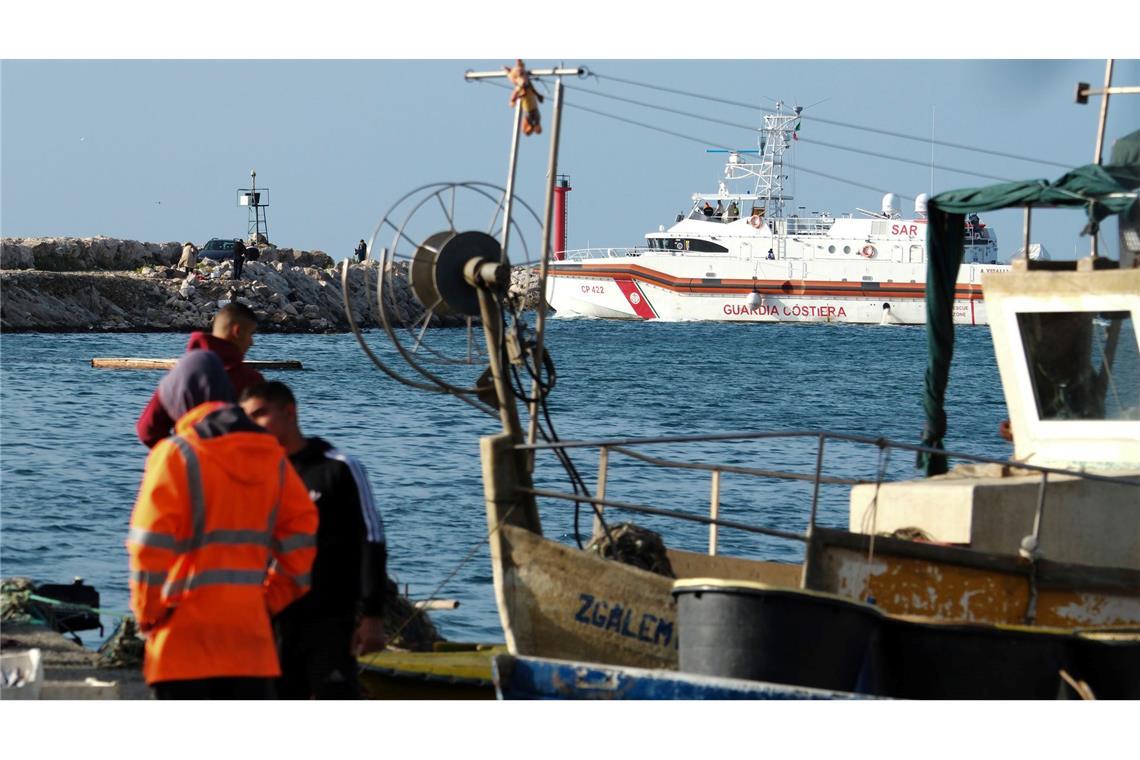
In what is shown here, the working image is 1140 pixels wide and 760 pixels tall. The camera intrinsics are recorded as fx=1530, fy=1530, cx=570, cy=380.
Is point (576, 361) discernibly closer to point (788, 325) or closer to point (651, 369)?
point (651, 369)

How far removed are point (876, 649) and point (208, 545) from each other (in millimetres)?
3623

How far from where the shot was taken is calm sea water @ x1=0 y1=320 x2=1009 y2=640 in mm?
16359

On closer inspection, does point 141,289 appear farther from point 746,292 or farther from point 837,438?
point 837,438

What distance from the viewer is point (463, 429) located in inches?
1181

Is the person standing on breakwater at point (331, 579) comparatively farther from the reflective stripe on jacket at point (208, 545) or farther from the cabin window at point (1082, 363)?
the cabin window at point (1082, 363)

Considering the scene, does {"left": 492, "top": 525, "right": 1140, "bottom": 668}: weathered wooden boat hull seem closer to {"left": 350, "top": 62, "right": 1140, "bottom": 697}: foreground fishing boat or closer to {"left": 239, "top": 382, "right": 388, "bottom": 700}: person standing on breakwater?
{"left": 350, "top": 62, "right": 1140, "bottom": 697}: foreground fishing boat

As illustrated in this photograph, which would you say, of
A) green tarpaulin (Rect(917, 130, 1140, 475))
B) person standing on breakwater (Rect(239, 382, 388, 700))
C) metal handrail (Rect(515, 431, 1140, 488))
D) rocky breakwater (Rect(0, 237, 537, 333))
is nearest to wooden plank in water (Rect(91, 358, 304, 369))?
rocky breakwater (Rect(0, 237, 537, 333))

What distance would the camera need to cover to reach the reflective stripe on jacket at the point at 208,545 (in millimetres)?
4680

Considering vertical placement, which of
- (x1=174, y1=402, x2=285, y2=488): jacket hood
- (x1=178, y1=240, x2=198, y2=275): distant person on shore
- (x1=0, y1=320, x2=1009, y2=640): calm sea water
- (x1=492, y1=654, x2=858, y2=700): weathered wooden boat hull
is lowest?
(x1=0, y1=320, x2=1009, y2=640): calm sea water

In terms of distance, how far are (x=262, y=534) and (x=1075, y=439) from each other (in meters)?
5.80

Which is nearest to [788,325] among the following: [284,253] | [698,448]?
[284,253]

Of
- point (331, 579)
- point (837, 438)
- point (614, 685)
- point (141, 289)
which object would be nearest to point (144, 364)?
point (141, 289)

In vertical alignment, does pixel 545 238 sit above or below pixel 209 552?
above

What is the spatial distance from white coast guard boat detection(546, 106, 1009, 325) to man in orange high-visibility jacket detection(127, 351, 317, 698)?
63924 mm
